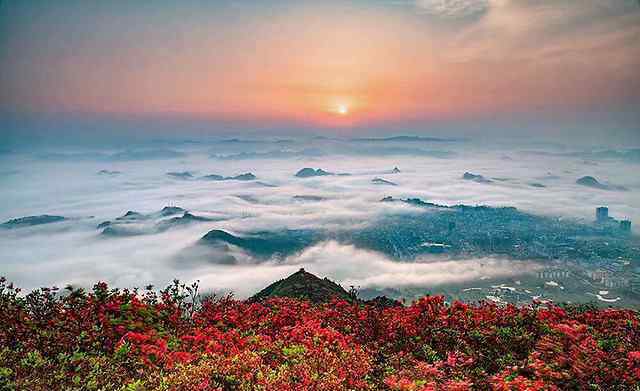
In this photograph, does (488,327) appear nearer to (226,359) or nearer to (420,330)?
(420,330)

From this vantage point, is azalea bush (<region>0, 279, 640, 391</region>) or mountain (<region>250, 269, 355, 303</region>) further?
mountain (<region>250, 269, 355, 303</region>)

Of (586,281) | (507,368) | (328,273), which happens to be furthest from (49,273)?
(586,281)

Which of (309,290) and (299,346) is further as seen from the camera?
(309,290)

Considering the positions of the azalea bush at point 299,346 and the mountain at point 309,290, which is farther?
the mountain at point 309,290

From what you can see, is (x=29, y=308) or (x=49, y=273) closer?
(x=29, y=308)

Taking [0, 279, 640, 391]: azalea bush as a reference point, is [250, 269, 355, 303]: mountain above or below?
below

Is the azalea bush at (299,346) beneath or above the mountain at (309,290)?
above

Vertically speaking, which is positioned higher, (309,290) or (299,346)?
(299,346)

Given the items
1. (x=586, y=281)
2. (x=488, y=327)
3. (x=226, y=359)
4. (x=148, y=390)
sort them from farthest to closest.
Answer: (x=586, y=281) < (x=488, y=327) < (x=226, y=359) < (x=148, y=390)
